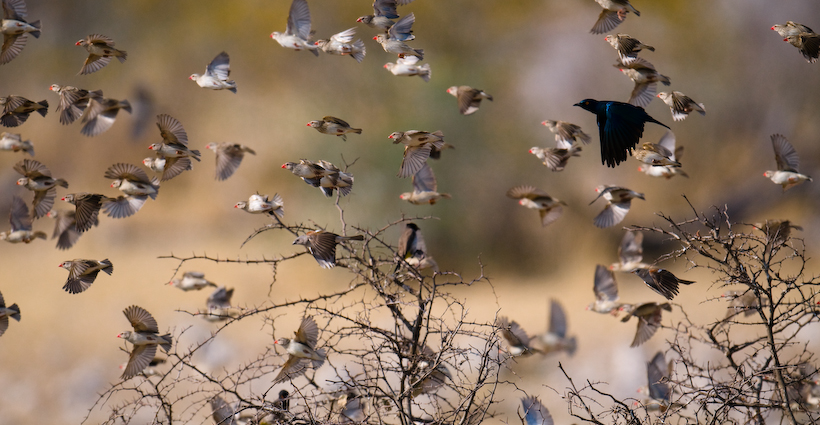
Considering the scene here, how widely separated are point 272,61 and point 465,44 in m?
2.27

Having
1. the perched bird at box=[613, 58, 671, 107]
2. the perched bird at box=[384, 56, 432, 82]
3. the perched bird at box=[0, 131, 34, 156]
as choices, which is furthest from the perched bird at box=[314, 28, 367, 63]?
the perched bird at box=[0, 131, 34, 156]

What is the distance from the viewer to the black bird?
4035 mm

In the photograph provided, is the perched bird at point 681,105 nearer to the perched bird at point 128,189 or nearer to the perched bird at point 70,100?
the perched bird at point 128,189

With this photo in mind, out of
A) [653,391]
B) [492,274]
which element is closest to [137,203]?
[653,391]

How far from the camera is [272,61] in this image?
29.1ft

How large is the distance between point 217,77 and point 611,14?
2.97 m

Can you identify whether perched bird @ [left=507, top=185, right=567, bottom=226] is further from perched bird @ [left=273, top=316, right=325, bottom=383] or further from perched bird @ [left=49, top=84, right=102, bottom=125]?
perched bird @ [left=49, top=84, right=102, bottom=125]

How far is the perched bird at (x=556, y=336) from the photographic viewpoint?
304 inches

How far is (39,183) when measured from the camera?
577cm

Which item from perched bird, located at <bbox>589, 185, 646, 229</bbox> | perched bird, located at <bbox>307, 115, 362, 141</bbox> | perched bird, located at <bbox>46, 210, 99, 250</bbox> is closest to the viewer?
perched bird, located at <bbox>307, 115, 362, 141</bbox>

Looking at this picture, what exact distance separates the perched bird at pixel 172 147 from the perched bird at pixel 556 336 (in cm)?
405

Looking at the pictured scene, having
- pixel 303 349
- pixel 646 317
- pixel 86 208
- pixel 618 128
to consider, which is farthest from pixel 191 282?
pixel 618 128

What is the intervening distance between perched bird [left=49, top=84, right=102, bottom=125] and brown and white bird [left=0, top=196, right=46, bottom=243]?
104 centimetres

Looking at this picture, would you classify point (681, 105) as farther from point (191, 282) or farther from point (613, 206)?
point (191, 282)
